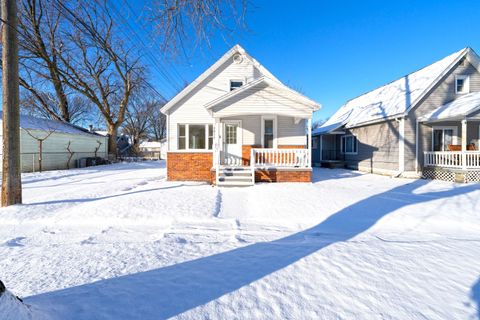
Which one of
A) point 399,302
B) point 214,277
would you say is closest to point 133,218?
point 214,277

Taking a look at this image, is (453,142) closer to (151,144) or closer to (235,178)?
(235,178)

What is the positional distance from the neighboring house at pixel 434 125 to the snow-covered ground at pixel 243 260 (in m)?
6.15

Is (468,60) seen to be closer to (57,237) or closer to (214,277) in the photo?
(214,277)

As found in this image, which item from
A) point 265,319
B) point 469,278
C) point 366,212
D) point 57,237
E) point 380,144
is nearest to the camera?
point 265,319

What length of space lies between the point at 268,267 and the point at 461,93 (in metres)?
15.8

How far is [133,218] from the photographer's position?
4.95 meters

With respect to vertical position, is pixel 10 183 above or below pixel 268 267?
above

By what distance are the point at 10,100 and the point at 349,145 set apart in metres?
18.4

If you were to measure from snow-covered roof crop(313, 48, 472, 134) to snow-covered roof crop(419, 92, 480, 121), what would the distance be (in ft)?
3.49

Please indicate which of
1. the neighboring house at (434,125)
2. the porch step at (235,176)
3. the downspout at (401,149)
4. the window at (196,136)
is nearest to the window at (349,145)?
the neighboring house at (434,125)

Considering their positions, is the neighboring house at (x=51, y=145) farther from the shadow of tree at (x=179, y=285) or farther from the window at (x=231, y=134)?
the shadow of tree at (x=179, y=285)

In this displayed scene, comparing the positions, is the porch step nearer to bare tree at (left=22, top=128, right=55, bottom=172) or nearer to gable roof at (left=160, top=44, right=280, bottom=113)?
gable roof at (left=160, top=44, right=280, bottom=113)

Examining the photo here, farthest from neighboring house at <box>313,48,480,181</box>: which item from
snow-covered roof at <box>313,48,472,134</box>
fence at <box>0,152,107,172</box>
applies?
fence at <box>0,152,107,172</box>

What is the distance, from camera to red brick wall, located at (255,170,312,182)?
9.15 m
